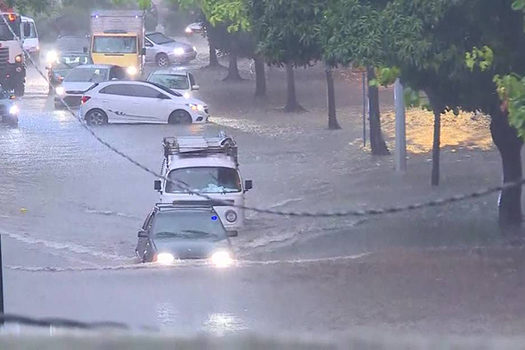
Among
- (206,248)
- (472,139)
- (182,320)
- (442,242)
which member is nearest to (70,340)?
(182,320)

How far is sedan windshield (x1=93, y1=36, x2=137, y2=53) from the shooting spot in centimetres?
4581

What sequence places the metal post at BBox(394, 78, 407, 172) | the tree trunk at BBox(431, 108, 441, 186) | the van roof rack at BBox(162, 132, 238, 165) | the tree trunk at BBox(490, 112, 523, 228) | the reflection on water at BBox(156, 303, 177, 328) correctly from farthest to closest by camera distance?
the metal post at BBox(394, 78, 407, 172), the tree trunk at BBox(431, 108, 441, 186), the van roof rack at BBox(162, 132, 238, 165), the tree trunk at BBox(490, 112, 523, 228), the reflection on water at BBox(156, 303, 177, 328)

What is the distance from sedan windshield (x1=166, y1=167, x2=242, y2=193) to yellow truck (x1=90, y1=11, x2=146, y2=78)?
2758cm

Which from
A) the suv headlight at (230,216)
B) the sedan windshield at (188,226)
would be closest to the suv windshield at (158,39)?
the suv headlight at (230,216)

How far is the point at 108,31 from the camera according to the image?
46219 millimetres

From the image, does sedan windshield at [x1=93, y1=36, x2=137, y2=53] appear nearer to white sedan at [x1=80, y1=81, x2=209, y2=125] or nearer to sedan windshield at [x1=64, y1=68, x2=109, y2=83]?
sedan windshield at [x1=64, y1=68, x2=109, y2=83]

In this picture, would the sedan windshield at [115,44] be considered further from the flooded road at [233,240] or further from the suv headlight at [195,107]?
the suv headlight at [195,107]

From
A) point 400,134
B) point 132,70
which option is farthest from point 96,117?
point 400,134

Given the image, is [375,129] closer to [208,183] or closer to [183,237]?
[208,183]

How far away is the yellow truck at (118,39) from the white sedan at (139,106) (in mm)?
10812

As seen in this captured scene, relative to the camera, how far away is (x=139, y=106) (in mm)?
34531

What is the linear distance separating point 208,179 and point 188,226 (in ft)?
10.6

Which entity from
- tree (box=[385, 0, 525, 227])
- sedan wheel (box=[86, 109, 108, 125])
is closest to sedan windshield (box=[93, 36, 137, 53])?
sedan wheel (box=[86, 109, 108, 125])

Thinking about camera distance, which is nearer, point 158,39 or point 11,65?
point 11,65
